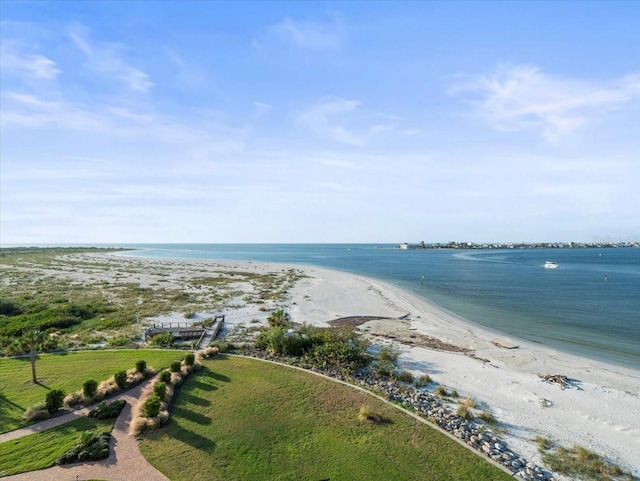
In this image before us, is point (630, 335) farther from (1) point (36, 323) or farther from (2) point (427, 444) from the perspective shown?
(1) point (36, 323)

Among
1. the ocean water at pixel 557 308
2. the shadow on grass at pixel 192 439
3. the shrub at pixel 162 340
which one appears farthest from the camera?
the ocean water at pixel 557 308

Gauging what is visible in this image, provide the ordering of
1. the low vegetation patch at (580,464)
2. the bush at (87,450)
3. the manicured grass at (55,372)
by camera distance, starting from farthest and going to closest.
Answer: the manicured grass at (55,372) < the low vegetation patch at (580,464) < the bush at (87,450)

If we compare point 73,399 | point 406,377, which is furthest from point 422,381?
point 73,399

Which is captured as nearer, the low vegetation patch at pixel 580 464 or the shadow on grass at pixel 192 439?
the low vegetation patch at pixel 580 464

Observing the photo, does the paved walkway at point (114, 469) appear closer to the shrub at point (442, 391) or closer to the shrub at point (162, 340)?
the shrub at point (162, 340)

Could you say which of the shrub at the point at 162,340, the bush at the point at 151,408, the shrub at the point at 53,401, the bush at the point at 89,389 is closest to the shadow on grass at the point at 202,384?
the bush at the point at 151,408

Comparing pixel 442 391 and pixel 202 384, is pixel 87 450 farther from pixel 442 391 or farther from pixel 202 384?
pixel 442 391

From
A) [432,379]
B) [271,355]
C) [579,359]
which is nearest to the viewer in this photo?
[432,379]

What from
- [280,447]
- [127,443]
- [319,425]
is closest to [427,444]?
[319,425]
